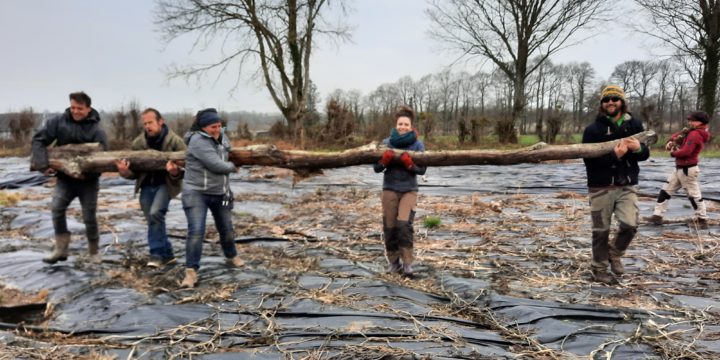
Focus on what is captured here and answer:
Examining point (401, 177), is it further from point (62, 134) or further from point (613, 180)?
point (62, 134)

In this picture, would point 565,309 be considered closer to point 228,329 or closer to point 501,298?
point 501,298

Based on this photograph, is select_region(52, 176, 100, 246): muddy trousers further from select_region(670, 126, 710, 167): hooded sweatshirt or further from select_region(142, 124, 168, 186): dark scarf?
select_region(670, 126, 710, 167): hooded sweatshirt

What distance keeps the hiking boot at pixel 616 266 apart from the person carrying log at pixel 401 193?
6.51 ft

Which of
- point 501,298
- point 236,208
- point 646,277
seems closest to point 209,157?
point 501,298

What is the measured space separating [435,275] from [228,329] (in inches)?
85.9

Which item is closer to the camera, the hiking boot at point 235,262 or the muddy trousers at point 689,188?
the hiking boot at point 235,262

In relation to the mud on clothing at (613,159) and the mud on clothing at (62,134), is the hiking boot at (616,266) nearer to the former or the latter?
the mud on clothing at (613,159)

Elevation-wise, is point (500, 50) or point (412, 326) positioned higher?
point (500, 50)

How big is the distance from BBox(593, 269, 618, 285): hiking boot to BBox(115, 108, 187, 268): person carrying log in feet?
14.3

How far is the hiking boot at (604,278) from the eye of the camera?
4.29 metres

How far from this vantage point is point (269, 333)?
322cm

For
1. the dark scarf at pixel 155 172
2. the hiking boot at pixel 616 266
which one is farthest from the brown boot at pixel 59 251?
the hiking boot at pixel 616 266

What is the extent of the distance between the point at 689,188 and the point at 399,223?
198 inches

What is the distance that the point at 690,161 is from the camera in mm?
6766
